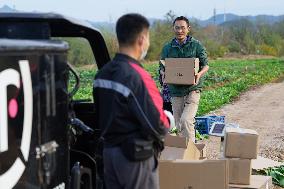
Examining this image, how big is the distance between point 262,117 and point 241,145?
980cm

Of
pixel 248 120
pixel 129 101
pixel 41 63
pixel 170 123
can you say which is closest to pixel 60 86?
pixel 41 63

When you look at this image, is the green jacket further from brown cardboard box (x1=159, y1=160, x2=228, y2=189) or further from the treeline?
the treeline

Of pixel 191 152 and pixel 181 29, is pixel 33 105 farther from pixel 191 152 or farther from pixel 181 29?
pixel 181 29

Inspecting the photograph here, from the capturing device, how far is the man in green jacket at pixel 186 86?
724cm

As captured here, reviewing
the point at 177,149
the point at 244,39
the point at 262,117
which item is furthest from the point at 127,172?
the point at 244,39

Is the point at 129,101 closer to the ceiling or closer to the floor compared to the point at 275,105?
closer to the ceiling

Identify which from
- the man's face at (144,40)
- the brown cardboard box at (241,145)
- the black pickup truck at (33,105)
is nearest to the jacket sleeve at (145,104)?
the man's face at (144,40)

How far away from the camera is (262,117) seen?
15.1 meters

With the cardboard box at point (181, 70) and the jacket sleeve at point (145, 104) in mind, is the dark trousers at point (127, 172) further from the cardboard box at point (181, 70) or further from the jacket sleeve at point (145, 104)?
the cardboard box at point (181, 70)

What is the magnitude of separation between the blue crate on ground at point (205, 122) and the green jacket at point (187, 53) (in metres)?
2.04

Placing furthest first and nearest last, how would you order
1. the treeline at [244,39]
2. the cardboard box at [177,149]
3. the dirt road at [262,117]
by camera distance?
the treeline at [244,39]
the dirt road at [262,117]
the cardboard box at [177,149]

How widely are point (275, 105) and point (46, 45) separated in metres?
16.1

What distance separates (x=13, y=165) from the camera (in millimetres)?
2850

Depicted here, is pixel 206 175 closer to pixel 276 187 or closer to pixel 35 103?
pixel 35 103
